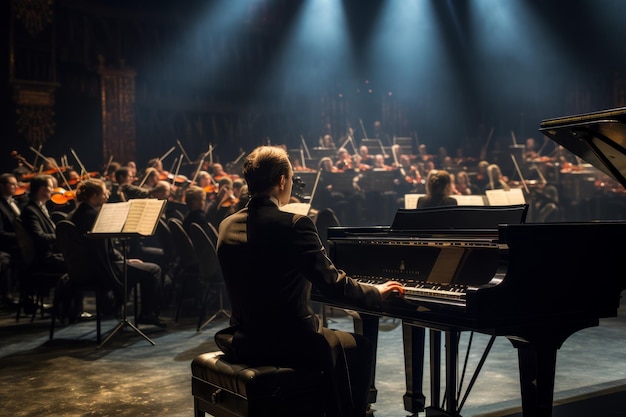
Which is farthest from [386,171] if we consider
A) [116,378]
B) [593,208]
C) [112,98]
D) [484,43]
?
[116,378]

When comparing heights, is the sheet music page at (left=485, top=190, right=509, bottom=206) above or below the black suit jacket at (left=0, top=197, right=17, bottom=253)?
above

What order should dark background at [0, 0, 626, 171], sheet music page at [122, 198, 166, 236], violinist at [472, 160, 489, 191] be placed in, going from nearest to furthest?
sheet music page at [122, 198, 166, 236], violinist at [472, 160, 489, 191], dark background at [0, 0, 626, 171]

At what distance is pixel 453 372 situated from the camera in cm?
296

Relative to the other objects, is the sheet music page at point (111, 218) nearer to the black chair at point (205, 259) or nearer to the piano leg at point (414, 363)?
the black chair at point (205, 259)

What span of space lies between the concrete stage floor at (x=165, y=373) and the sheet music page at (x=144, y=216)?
909 mm

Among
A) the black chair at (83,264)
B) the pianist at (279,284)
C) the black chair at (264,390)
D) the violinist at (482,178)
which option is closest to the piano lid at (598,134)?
the pianist at (279,284)

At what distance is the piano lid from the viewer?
261cm

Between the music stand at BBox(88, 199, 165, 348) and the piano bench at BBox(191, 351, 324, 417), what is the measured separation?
287 cm

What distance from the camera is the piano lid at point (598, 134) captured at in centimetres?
261

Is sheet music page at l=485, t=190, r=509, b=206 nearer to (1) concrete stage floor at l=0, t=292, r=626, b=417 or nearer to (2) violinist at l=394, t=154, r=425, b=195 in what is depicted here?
(1) concrete stage floor at l=0, t=292, r=626, b=417

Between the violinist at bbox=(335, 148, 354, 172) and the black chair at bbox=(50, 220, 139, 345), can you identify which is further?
the violinist at bbox=(335, 148, 354, 172)

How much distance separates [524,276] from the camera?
265 centimetres

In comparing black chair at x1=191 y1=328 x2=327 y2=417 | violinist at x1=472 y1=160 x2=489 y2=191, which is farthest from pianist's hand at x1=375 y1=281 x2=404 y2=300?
violinist at x1=472 y1=160 x2=489 y2=191

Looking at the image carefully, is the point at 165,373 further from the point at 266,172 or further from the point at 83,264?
the point at 266,172
